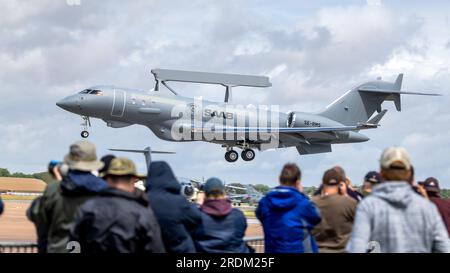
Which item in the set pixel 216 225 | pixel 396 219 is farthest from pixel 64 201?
pixel 396 219

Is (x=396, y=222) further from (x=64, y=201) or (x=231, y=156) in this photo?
(x=231, y=156)

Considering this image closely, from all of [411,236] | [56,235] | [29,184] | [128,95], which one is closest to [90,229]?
[56,235]

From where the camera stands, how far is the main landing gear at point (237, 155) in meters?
46.9

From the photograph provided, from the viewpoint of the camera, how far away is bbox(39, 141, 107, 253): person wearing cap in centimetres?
753

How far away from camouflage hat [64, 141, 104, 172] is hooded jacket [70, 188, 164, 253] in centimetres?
86

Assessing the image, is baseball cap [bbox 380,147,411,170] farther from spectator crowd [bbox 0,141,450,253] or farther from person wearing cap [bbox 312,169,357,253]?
person wearing cap [bbox 312,169,357,253]

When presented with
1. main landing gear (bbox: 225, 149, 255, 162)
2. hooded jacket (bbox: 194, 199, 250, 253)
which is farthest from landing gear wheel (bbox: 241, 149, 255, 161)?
hooded jacket (bbox: 194, 199, 250, 253)

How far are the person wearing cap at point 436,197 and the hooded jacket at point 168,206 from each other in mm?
3655

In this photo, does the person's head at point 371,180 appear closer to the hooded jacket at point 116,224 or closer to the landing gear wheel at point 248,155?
the hooded jacket at point 116,224

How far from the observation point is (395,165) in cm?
662

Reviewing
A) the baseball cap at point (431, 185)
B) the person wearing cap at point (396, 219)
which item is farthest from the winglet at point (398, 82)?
the person wearing cap at point (396, 219)

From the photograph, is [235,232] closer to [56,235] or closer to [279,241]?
[279,241]

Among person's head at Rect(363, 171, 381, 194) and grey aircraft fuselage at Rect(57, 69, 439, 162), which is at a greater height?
grey aircraft fuselage at Rect(57, 69, 439, 162)
